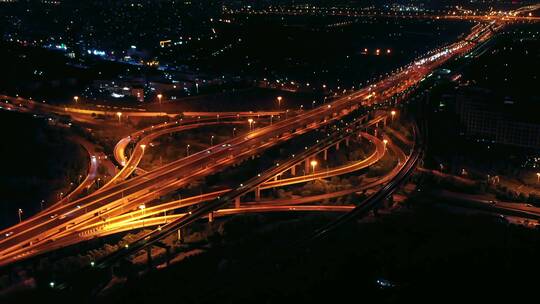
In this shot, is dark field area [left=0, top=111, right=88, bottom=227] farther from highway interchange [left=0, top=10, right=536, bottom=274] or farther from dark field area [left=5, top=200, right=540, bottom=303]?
A: dark field area [left=5, top=200, right=540, bottom=303]

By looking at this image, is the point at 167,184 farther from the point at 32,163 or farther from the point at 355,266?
the point at 32,163

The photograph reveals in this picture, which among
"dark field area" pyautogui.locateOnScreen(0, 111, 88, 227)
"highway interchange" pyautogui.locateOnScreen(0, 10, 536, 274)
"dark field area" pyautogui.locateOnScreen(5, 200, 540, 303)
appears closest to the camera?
"dark field area" pyautogui.locateOnScreen(5, 200, 540, 303)

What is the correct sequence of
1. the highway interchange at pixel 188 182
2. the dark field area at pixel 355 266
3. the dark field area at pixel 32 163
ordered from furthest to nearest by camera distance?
the dark field area at pixel 32 163, the highway interchange at pixel 188 182, the dark field area at pixel 355 266

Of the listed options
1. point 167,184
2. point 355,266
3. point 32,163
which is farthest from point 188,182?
point 32,163

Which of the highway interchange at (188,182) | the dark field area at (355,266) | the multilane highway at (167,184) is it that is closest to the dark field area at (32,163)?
the highway interchange at (188,182)

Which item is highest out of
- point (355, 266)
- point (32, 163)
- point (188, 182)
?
point (188, 182)

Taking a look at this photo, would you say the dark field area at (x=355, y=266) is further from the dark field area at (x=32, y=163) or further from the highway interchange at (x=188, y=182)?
the dark field area at (x=32, y=163)

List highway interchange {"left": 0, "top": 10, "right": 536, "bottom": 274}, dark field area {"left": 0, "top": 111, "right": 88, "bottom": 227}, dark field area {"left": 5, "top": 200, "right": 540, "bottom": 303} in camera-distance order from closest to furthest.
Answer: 1. dark field area {"left": 5, "top": 200, "right": 540, "bottom": 303}
2. highway interchange {"left": 0, "top": 10, "right": 536, "bottom": 274}
3. dark field area {"left": 0, "top": 111, "right": 88, "bottom": 227}

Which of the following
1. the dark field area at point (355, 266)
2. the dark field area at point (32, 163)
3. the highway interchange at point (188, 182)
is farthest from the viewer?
the dark field area at point (32, 163)

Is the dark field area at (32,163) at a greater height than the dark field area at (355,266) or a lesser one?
greater

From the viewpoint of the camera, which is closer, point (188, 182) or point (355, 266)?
point (355, 266)

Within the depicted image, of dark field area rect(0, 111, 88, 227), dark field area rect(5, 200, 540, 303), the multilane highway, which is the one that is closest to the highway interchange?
the multilane highway
